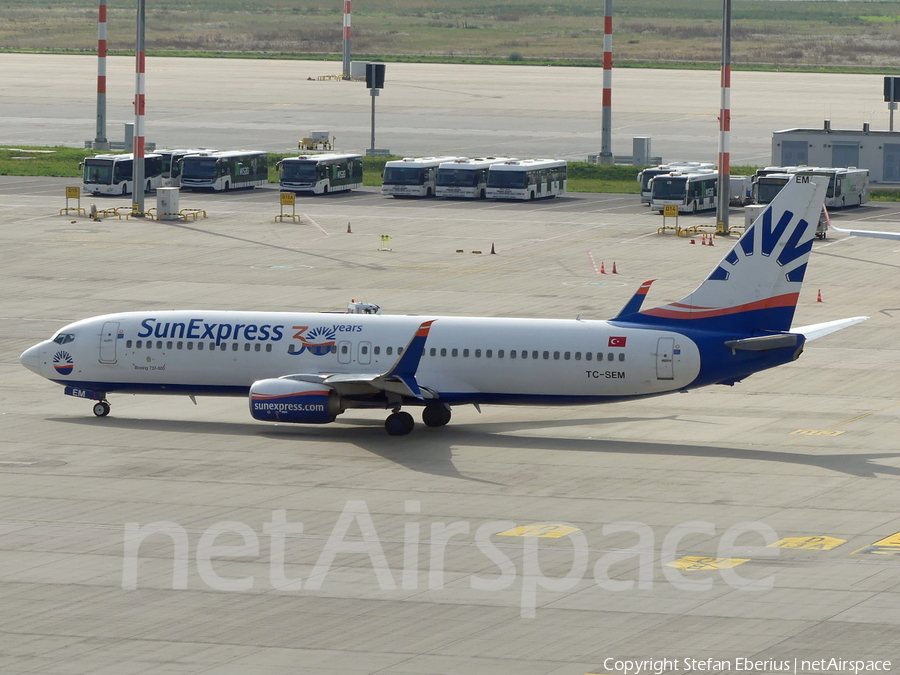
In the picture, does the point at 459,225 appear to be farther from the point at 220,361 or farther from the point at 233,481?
the point at 233,481

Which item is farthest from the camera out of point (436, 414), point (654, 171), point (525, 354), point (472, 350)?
point (654, 171)

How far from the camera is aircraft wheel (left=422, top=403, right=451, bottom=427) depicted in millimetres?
49062

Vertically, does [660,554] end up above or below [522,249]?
below

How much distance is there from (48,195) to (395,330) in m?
69.1

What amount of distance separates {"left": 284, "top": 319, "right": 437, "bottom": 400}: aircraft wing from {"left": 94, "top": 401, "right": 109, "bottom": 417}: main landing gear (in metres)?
7.12

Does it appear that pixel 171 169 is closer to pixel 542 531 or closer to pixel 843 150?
pixel 843 150

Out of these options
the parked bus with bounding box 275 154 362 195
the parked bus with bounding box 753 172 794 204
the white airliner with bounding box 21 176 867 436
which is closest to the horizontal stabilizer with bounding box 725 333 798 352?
the white airliner with bounding box 21 176 867 436

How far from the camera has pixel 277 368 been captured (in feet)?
162

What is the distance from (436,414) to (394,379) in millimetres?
3080

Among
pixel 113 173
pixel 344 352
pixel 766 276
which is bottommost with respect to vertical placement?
pixel 344 352

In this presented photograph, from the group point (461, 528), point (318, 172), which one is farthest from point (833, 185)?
point (461, 528)

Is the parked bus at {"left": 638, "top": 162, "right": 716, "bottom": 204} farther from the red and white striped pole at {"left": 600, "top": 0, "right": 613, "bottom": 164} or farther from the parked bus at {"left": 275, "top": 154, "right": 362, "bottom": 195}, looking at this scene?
the parked bus at {"left": 275, "top": 154, "right": 362, "bottom": 195}

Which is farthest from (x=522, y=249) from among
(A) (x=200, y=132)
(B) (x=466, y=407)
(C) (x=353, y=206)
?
(A) (x=200, y=132)

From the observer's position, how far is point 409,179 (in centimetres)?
→ 11356
